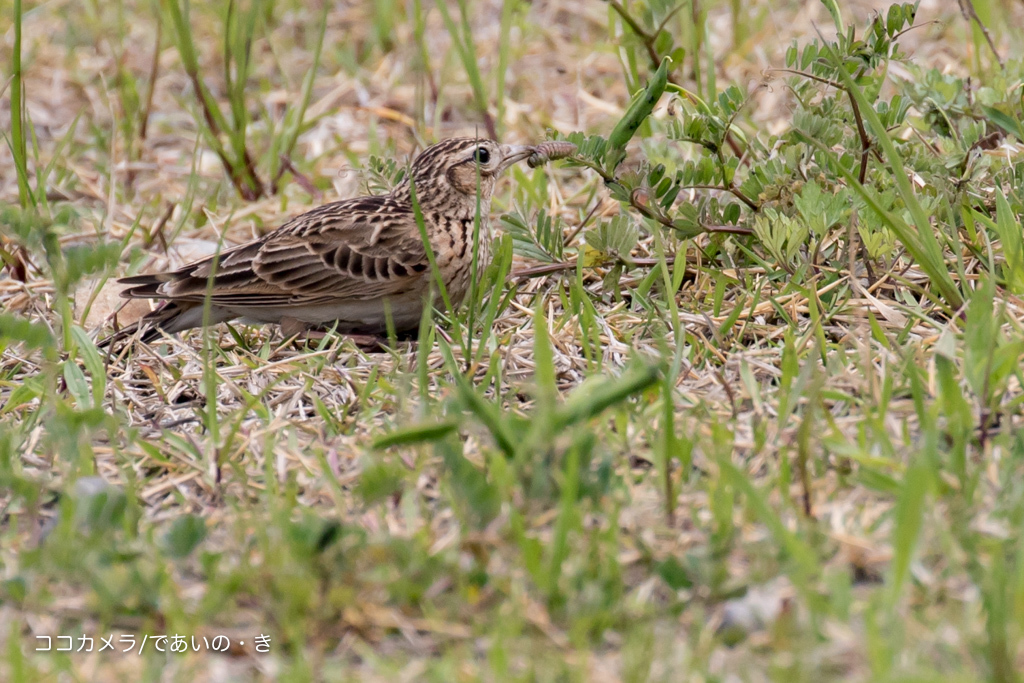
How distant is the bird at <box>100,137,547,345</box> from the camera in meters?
5.22

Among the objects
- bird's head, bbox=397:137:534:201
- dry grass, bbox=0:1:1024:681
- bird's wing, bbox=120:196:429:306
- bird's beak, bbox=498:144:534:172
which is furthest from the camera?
bird's head, bbox=397:137:534:201

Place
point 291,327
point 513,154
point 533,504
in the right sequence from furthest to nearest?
point 513,154
point 291,327
point 533,504

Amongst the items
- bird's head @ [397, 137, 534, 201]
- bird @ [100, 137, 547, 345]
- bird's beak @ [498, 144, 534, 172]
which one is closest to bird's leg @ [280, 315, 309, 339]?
bird @ [100, 137, 547, 345]

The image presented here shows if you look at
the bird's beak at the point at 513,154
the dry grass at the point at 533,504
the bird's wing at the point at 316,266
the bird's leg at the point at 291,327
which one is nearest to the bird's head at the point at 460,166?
the bird's beak at the point at 513,154

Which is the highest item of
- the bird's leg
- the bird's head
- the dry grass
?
the bird's head

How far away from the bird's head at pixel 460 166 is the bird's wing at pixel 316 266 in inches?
12.7

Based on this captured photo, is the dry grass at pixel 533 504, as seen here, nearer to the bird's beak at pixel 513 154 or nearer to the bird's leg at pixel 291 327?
the bird's leg at pixel 291 327

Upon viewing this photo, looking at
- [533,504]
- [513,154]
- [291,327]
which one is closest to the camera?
[533,504]

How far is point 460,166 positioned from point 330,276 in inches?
35.3

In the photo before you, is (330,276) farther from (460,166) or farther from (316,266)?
(460,166)

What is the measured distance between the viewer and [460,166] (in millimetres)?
5738

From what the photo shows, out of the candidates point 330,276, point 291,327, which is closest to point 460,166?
point 330,276

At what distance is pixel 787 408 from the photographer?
365 cm

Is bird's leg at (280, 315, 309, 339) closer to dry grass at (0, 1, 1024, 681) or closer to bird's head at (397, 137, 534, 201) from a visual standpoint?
dry grass at (0, 1, 1024, 681)
